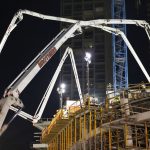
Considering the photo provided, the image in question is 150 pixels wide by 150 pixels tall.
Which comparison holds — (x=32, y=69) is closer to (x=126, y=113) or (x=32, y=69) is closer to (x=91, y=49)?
(x=126, y=113)

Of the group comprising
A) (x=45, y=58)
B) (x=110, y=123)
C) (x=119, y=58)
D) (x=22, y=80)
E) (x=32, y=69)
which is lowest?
(x=110, y=123)

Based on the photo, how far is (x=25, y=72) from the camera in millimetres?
37031

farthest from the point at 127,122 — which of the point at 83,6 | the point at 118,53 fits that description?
the point at 83,6

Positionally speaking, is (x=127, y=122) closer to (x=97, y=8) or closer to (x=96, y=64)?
(x=96, y=64)

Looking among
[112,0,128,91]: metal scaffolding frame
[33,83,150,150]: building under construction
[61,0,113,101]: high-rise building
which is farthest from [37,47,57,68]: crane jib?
[61,0,113,101]: high-rise building

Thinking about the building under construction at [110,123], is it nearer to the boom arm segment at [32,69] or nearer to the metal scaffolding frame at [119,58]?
the boom arm segment at [32,69]

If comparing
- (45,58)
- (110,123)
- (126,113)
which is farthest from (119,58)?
(110,123)

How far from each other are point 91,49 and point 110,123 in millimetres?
121429

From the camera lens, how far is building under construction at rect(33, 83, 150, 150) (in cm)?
3338

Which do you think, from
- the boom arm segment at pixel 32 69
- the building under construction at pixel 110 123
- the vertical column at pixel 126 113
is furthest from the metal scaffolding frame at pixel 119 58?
the vertical column at pixel 126 113

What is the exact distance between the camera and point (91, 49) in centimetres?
15475

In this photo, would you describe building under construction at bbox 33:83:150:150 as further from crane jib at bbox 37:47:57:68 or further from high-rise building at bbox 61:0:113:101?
high-rise building at bbox 61:0:113:101

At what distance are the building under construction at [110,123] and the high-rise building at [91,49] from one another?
3686 inches

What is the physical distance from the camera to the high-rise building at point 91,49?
14700 centimetres
